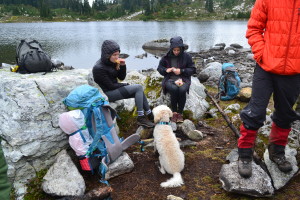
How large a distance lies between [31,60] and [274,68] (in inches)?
189

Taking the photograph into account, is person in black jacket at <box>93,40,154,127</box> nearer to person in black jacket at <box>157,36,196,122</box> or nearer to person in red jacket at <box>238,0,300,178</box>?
person in black jacket at <box>157,36,196,122</box>

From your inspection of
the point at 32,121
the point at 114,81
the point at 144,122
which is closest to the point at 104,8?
the point at 114,81

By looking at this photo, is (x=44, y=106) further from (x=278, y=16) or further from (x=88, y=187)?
(x=278, y=16)

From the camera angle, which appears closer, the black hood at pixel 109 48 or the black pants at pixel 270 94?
the black pants at pixel 270 94

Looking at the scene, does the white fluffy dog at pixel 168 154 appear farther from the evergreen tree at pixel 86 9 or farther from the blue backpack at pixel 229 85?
the evergreen tree at pixel 86 9

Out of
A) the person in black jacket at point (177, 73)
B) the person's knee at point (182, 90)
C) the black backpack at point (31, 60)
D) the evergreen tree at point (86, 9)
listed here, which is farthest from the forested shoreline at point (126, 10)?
the black backpack at point (31, 60)

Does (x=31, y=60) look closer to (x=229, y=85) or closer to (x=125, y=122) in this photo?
(x=125, y=122)

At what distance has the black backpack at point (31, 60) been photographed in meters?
5.47

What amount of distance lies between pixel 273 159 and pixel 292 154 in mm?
457

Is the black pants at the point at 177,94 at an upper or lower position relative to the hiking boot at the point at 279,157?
upper

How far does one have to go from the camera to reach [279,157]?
4.14 m

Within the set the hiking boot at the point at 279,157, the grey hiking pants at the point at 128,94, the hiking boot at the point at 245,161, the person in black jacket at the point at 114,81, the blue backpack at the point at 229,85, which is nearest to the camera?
the hiking boot at the point at 245,161

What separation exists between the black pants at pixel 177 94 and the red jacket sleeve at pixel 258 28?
118 inches

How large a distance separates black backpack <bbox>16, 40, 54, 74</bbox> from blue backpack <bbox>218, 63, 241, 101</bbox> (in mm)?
5871
